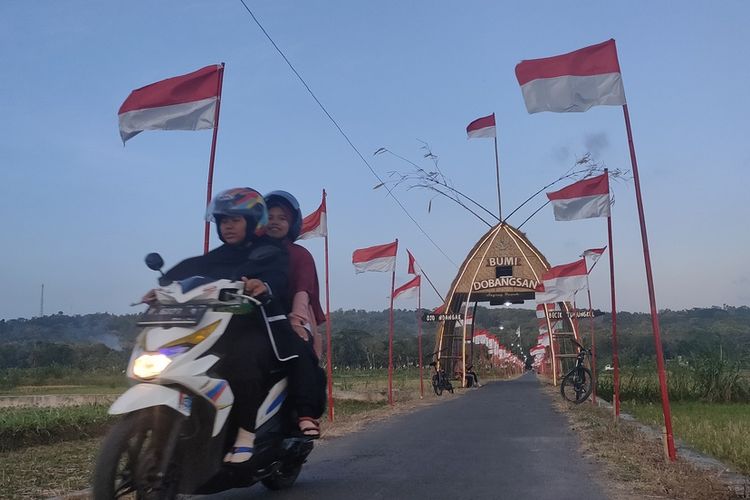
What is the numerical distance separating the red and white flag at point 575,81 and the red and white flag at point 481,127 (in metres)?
14.7

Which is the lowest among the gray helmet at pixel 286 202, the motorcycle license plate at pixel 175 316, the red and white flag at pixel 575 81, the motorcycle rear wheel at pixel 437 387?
the motorcycle rear wheel at pixel 437 387

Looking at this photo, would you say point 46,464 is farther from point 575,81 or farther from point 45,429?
point 575,81

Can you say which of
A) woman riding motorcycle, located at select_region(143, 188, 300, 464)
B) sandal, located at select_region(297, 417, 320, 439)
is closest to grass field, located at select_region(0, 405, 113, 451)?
sandal, located at select_region(297, 417, 320, 439)

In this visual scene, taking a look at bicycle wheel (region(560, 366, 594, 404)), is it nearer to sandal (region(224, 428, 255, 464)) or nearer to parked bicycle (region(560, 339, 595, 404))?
parked bicycle (region(560, 339, 595, 404))

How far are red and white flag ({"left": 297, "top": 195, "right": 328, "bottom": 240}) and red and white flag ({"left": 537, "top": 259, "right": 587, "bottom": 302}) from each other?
31.2 feet

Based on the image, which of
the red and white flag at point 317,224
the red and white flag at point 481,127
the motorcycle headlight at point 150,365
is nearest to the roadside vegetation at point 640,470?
the motorcycle headlight at point 150,365

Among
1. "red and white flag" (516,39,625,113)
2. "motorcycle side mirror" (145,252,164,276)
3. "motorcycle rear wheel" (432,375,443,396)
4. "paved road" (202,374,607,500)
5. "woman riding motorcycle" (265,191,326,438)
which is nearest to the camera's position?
"motorcycle side mirror" (145,252,164,276)

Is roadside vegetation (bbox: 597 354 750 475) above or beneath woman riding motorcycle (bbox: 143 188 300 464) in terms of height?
beneath

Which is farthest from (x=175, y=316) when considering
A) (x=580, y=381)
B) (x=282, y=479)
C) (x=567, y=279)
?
(x=567, y=279)

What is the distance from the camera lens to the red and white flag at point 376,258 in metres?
21.6

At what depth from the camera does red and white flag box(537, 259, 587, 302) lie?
22.2 meters

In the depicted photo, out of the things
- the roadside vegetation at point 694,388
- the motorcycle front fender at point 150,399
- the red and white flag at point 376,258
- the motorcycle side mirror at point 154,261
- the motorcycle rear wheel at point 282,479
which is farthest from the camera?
the red and white flag at point 376,258

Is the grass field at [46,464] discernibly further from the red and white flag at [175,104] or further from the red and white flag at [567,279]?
the red and white flag at [567,279]

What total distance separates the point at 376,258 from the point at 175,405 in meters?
17.9
